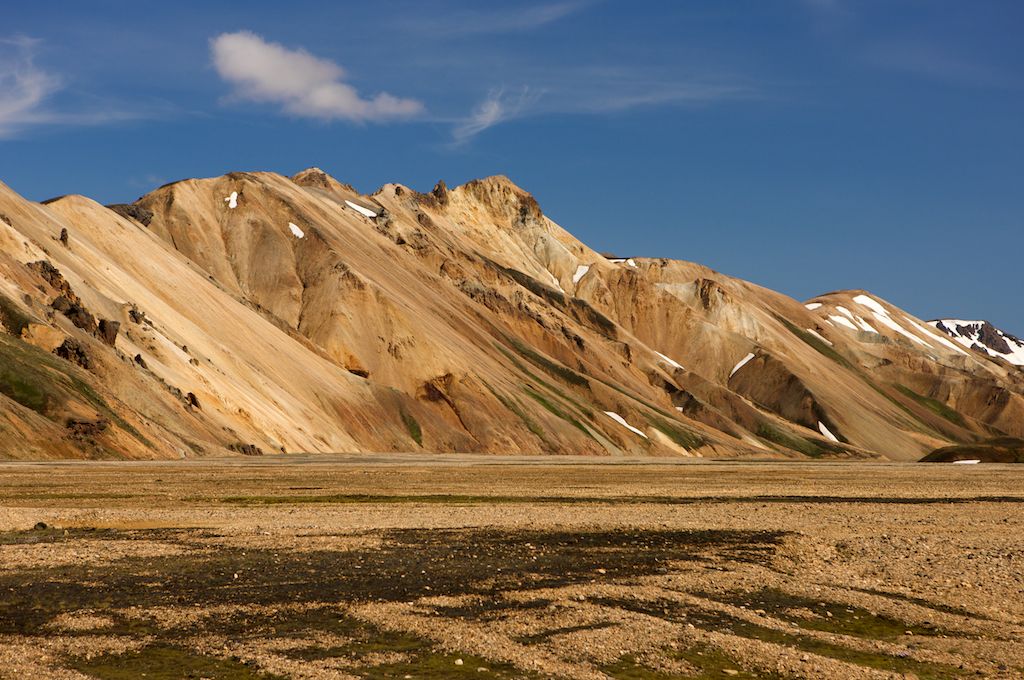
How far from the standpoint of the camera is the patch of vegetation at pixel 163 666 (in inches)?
515

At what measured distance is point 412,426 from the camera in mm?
104438

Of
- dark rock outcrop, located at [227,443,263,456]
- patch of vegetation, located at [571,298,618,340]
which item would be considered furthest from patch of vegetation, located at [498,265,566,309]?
dark rock outcrop, located at [227,443,263,456]

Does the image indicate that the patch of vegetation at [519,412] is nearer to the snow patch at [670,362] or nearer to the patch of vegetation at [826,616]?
the snow patch at [670,362]

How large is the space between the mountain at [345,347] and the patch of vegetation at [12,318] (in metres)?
0.12

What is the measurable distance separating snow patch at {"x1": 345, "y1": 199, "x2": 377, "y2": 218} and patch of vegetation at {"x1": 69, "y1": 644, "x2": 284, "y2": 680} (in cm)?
15286

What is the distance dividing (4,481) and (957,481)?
47.5 meters

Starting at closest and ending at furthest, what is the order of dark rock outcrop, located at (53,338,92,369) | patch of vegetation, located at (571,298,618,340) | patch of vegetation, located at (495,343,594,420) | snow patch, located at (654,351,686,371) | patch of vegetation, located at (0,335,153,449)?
patch of vegetation, located at (0,335,153,449)
dark rock outcrop, located at (53,338,92,369)
patch of vegetation, located at (495,343,594,420)
patch of vegetation, located at (571,298,618,340)
snow patch, located at (654,351,686,371)

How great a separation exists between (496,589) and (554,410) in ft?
346

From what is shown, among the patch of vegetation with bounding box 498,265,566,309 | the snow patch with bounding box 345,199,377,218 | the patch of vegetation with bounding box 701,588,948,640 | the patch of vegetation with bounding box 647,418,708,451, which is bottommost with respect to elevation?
the patch of vegetation with bounding box 701,588,948,640

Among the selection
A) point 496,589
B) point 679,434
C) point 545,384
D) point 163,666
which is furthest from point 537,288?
point 163,666

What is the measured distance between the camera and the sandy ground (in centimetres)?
1416

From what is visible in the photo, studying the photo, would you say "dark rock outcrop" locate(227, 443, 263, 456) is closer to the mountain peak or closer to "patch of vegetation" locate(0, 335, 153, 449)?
"patch of vegetation" locate(0, 335, 153, 449)

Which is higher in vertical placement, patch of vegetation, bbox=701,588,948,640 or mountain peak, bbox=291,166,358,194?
mountain peak, bbox=291,166,358,194

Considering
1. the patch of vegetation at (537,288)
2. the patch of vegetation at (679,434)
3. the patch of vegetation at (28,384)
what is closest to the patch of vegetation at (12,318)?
the patch of vegetation at (28,384)
